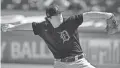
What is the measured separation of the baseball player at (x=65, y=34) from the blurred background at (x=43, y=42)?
5499 mm

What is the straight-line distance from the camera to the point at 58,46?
580 centimetres

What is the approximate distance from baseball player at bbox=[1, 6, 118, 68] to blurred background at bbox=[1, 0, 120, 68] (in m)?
5.50

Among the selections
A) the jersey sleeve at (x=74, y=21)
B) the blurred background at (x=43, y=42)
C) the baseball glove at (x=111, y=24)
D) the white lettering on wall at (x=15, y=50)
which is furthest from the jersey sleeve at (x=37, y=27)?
the white lettering on wall at (x=15, y=50)

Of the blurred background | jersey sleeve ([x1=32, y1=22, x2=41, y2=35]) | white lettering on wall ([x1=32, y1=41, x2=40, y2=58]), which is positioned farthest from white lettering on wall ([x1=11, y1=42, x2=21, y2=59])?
jersey sleeve ([x1=32, y1=22, x2=41, y2=35])

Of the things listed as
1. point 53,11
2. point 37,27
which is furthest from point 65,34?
point 37,27

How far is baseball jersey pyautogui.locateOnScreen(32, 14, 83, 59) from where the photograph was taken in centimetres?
572

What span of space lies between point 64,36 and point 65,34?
0.03 m

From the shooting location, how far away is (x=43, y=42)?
12.0m

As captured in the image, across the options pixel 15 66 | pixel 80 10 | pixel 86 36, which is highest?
pixel 80 10

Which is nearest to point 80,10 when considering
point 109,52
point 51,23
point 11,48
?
point 109,52

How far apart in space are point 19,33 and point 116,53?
2.83 metres

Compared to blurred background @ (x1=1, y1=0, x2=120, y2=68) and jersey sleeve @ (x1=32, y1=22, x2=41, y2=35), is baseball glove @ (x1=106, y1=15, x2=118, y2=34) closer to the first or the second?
jersey sleeve @ (x1=32, y1=22, x2=41, y2=35)

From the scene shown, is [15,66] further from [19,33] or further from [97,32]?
[97,32]

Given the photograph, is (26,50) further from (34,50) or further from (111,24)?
(111,24)
